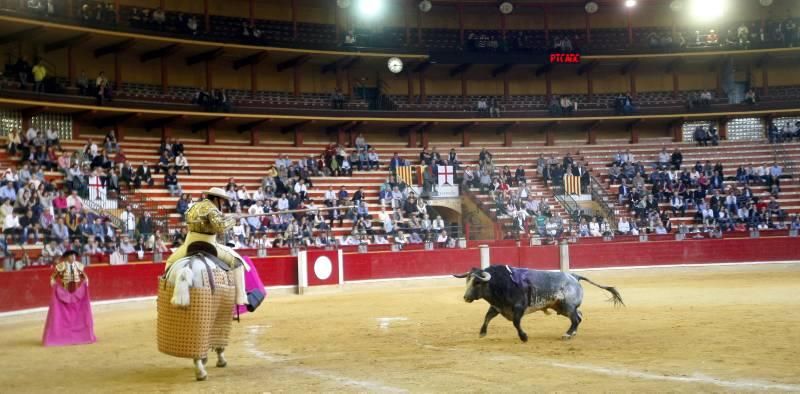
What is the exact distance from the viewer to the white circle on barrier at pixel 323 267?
76.1 ft

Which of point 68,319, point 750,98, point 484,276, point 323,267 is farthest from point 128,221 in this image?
point 750,98

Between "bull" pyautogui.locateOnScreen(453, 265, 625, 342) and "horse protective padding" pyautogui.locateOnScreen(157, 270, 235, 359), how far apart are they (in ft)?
11.9

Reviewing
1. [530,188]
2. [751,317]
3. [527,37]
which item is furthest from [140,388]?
[527,37]

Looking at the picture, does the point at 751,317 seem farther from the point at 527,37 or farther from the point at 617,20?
the point at 617,20

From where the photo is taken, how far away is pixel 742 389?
721 centimetres

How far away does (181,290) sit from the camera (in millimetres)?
8406

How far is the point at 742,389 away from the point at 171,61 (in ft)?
96.1

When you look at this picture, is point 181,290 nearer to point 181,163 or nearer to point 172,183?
point 172,183

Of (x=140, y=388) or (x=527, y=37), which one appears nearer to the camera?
(x=140, y=388)

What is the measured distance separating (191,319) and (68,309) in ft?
16.9

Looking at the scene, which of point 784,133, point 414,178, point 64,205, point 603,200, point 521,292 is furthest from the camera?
point 784,133

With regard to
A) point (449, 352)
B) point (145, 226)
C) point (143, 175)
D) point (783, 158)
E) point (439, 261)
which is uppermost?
point (783, 158)

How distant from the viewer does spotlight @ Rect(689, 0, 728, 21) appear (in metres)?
38.6

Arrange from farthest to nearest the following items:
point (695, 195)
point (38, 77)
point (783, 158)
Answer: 1. point (783, 158)
2. point (695, 195)
3. point (38, 77)
